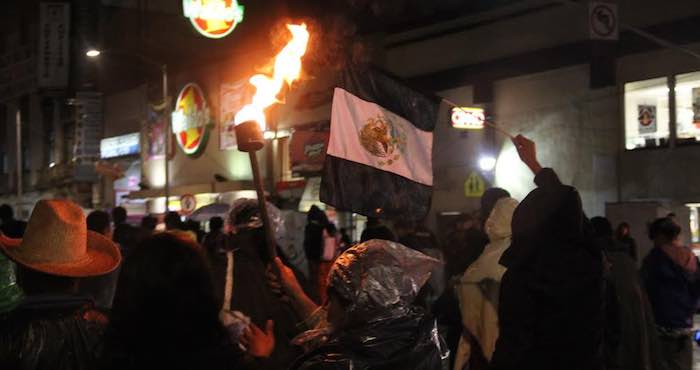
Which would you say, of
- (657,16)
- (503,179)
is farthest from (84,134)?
(657,16)

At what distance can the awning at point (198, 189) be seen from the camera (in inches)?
1075

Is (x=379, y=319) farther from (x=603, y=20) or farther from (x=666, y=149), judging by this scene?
(x=666, y=149)

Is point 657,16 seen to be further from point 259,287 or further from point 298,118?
point 259,287

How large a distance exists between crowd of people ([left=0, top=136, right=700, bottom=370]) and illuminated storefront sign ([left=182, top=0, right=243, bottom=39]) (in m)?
21.9

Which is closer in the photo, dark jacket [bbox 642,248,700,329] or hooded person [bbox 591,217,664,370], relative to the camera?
hooded person [bbox 591,217,664,370]

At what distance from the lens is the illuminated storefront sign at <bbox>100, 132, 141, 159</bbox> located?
119ft

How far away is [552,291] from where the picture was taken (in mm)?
3830

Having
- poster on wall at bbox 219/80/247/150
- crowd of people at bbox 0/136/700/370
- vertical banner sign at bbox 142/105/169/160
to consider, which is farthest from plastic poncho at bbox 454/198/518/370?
vertical banner sign at bbox 142/105/169/160

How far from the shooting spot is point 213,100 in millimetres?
30609

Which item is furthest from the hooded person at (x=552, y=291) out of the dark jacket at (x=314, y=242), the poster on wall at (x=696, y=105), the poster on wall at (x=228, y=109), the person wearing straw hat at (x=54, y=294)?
the poster on wall at (x=228, y=109)

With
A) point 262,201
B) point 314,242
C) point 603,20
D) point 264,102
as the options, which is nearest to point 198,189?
point 314,242

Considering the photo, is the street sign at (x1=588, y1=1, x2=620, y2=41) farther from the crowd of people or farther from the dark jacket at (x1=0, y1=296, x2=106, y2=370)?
the dark jacket at (x1=0, y1=296, x2=106, y2=370)

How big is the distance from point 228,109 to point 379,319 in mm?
27275

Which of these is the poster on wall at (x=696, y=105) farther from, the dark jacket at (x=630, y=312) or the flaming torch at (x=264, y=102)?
the flaming torch at (x=264, y=102)
